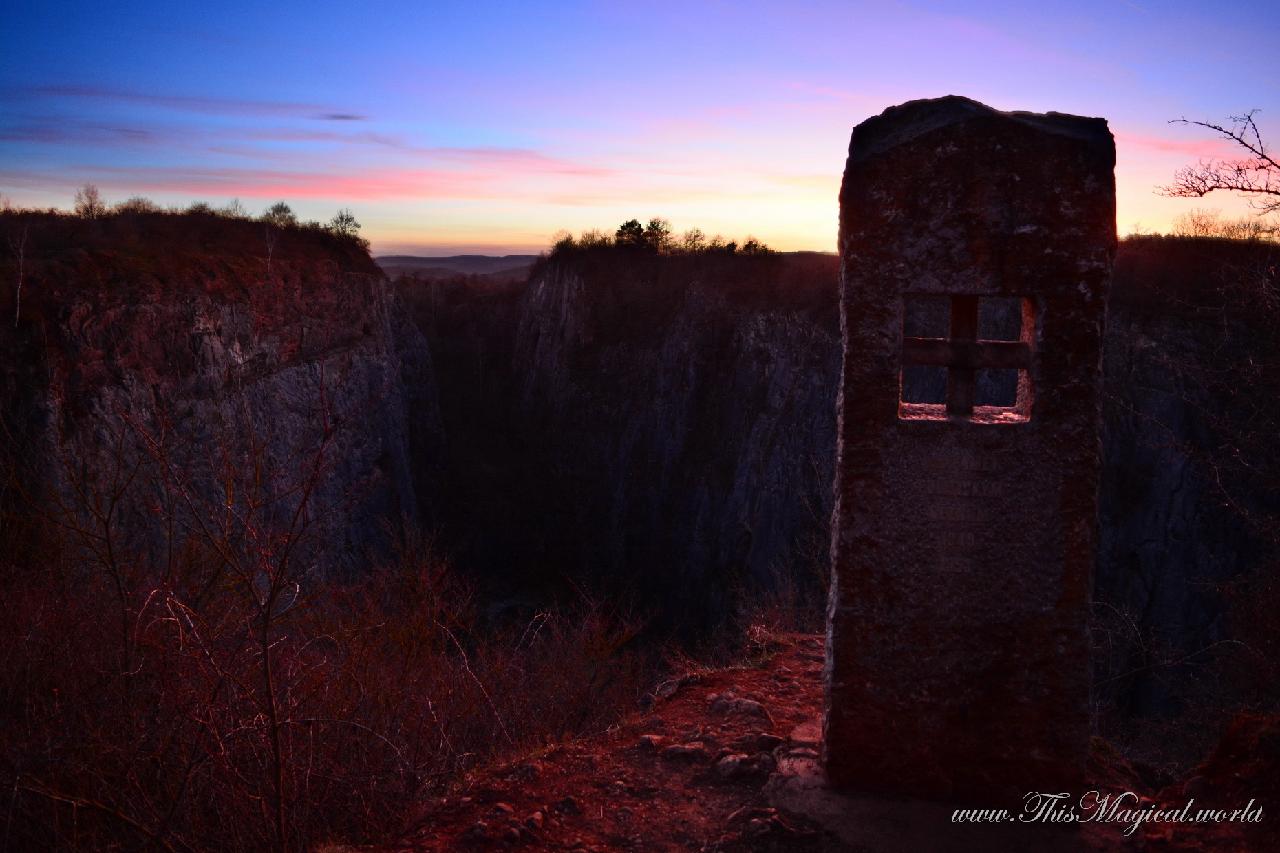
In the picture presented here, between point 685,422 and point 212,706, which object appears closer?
point 212,706

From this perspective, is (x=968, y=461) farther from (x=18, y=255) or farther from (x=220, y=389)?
(x=18, y=255)

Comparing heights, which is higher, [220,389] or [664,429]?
[220,389]

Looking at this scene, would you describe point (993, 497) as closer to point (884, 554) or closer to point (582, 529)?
point (884, 554)

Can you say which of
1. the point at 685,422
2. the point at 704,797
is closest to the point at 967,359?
the point at 704,797

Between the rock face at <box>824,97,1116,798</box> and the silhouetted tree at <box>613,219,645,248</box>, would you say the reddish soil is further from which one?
the silhouetted tree at <box>613,219,645,248</box>

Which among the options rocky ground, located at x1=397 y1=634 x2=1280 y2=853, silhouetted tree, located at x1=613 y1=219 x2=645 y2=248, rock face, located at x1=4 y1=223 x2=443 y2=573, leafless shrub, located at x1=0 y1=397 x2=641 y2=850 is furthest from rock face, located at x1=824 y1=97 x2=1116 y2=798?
silhouetted tree, located at x1=613 y1=219 x2=645 y2=248

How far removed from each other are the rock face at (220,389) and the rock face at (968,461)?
7.03 m

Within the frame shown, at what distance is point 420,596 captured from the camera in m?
17.0

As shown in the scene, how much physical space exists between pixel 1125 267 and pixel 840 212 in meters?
20.4

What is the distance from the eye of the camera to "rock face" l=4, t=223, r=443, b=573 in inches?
590

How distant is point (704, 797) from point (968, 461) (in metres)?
2.54

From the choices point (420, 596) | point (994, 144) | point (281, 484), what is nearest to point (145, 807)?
point (994, 144)

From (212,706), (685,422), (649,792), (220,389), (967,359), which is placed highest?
(967,359)

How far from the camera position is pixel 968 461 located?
15.1 feet
